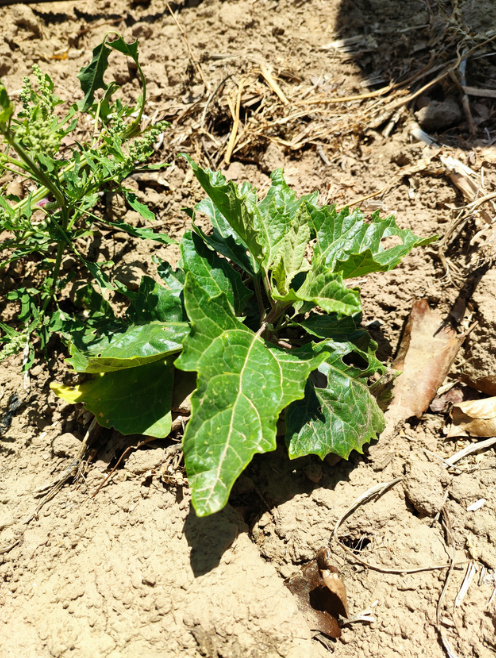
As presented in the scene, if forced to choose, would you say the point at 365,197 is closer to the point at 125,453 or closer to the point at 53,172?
the point at 53,172

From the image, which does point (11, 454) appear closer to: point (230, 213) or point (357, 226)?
point (230, 213)

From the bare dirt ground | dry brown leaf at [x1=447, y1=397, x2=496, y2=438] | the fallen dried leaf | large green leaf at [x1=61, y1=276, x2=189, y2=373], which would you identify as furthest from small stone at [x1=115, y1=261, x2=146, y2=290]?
dry brown leaf at [x1=447, y1=397, x2=496, y2=438]

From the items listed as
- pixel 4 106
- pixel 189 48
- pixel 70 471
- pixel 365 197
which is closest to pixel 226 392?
pixel 70 471

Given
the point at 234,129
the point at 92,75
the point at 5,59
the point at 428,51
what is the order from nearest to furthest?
the point at 92,75 < the point at 234,129 < the point at 428,51 < the point at 5,59

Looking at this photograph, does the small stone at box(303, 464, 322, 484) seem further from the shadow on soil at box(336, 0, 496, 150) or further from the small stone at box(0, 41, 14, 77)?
the small stone at box(0, 41, 14, 77)

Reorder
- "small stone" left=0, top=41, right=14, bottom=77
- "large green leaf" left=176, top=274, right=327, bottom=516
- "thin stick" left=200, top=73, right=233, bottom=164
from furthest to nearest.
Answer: "small stone" left=0, top=41, right=14, bottom=77 → "thin stick" left=200, top=73, right=233, bottom=164 → "large green leaf" left=176, top=274, right=327, bottom=516

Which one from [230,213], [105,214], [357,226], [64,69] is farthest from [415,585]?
[64,69]
